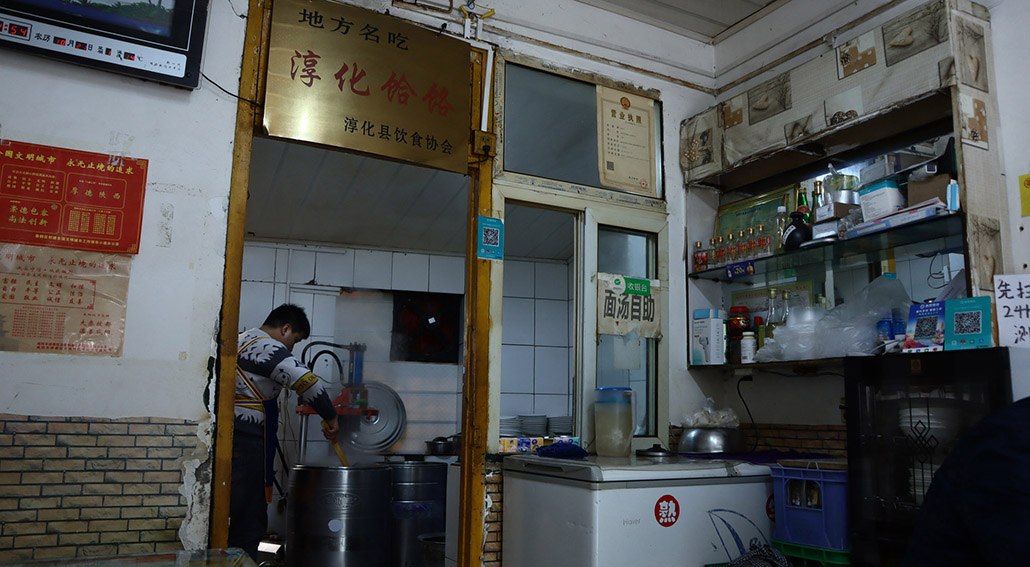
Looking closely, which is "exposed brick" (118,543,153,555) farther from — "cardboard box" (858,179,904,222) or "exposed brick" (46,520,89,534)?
"cardboard box" (858,179,904,222)

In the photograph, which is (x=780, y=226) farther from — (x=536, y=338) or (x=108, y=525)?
(x=536, y=338)

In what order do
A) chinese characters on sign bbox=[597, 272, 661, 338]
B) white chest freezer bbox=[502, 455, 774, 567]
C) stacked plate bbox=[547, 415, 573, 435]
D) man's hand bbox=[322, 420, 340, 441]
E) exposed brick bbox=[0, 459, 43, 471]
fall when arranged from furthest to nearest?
stacked plate bbox=[547, 415, 573, 435] → man's hand bbox=[322, 420, 340, 441] → chinese characters on sign bbox=[597, 272, 661, 338] → white chest freezer bbox=[502, 455, 774, 567] → exposed brick bbox=[0, 459, 43, 471]

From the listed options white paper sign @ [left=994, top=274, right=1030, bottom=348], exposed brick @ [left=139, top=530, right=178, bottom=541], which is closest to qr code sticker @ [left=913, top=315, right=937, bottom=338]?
white paper sign @ [left=994, top=274, right=1030, bottom=348]

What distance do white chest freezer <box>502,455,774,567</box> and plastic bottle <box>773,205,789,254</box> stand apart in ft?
3.22

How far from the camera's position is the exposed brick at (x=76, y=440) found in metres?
2.37

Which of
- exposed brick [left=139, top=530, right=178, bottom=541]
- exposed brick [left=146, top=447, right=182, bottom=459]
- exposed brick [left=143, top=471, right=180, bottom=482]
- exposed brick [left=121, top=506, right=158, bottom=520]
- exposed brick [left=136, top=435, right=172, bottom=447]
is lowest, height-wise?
exposed brick [left=139, top=530, right=178, bottom=541]

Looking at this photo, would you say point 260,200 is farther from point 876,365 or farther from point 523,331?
point 876,365

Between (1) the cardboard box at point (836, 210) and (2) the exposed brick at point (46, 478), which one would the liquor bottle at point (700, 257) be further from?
(2) the exposed brick at point (46, 478)

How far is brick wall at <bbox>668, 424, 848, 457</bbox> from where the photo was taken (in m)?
3.18

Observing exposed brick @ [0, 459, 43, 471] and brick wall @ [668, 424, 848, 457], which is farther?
brick wall @ [668, 424, 848, 457]

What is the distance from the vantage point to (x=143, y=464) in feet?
8.07

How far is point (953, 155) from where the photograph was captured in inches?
102

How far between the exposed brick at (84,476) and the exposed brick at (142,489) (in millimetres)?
89

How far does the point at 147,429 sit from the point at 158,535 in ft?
1.18
